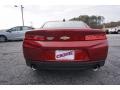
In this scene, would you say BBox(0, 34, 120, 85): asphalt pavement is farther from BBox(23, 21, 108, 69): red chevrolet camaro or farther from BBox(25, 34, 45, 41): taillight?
BBox(25, 34, 45, 41): taillight

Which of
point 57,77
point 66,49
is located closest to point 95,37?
point 66,49

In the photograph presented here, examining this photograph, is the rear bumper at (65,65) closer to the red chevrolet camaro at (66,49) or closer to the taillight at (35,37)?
the red chevrolet camaro at (66,49)

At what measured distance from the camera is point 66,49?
4348 millimetres

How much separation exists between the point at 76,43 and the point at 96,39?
43cm

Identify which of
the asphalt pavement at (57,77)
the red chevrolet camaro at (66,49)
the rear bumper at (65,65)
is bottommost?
the asphalt pavement at (57,77)

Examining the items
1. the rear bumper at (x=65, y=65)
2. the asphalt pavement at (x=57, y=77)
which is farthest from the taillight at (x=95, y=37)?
the asphalt pavement at (x=57, y=77)

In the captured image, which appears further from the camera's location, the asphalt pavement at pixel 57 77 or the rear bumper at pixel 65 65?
the asphalt pavement at pixel 57 77

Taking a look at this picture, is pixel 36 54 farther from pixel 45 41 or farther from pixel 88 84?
pixel 88 84

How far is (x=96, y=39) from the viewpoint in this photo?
459cm

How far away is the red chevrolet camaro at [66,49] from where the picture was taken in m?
4.37

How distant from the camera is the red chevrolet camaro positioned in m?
4.37

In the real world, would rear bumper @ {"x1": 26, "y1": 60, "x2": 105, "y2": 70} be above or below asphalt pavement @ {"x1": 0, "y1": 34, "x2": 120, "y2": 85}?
above

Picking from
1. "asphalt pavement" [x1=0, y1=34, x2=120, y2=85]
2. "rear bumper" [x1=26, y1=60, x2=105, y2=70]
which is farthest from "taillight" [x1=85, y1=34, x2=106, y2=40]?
"asphalt pavement" [x1=0, y1=34, x2=120, y2=85]

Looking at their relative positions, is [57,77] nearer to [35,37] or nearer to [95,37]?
[35,37]
